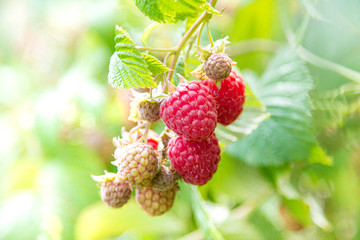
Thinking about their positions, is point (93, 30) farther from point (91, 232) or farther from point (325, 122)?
point (325, 122)

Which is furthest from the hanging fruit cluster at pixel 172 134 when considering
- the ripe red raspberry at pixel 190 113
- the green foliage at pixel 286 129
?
the green foliage at pixel 286 129

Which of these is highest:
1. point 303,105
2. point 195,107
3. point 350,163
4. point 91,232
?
point 195,107

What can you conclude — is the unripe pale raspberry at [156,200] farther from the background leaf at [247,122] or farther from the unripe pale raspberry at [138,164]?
the background leaf at [247,122]

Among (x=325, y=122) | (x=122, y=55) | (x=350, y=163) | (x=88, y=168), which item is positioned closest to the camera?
(x=122, y=55)

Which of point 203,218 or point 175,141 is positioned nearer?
point 175,141

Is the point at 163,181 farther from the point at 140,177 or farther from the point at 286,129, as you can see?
the point at 286,129

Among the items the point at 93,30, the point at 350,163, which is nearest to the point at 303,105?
the point at 350,163

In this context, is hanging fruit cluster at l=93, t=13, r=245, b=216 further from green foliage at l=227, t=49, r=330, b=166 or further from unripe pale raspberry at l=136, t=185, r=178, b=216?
green foliage at l=227, t=49, r=330, b=166

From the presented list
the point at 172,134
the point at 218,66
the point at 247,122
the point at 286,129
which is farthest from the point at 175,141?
the point at 286,129
